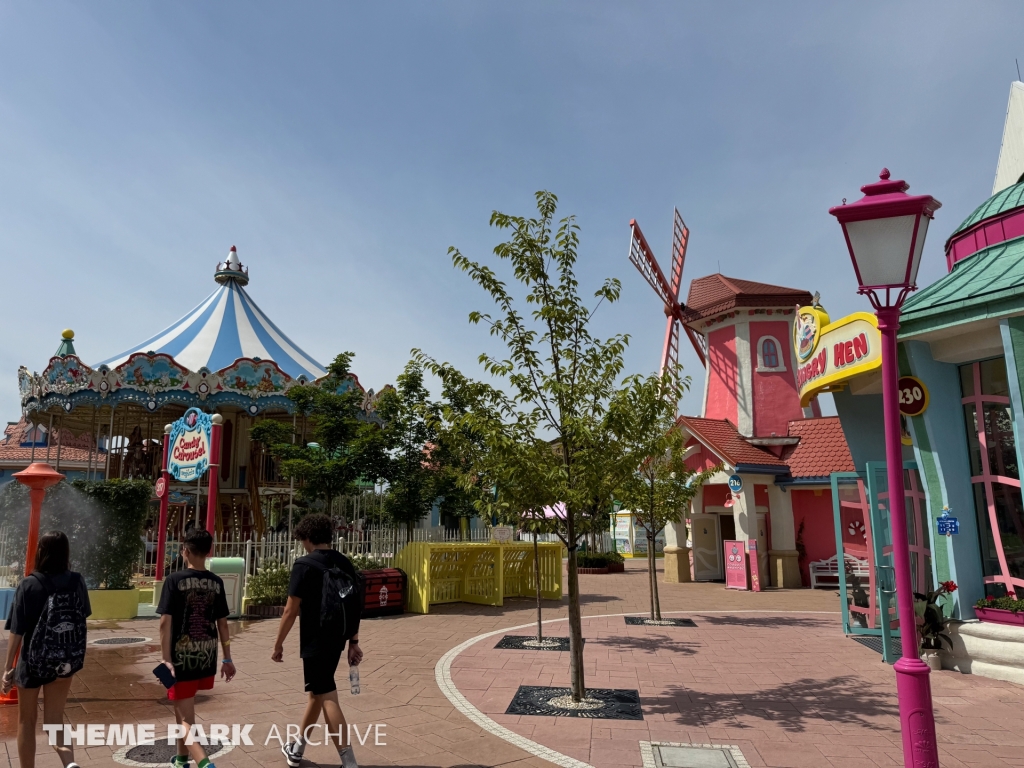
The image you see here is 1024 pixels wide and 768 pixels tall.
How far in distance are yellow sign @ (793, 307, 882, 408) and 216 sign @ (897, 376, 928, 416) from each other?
0.46 m

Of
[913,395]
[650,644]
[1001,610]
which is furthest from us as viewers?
[650,644]

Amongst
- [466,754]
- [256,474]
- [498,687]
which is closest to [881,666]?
[498,687]

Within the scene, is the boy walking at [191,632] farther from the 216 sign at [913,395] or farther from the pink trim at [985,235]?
the pink trim at [985,235]

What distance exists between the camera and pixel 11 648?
4.27 meters

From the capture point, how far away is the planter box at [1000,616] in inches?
324

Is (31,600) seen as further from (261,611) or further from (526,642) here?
(261,611)

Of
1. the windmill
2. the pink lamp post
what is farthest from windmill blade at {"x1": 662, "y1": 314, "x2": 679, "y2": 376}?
the pink lamp post

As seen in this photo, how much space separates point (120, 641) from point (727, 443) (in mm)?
16535

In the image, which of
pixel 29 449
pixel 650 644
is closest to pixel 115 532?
Answer: pixel 650 644

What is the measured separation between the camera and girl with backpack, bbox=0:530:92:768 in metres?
4.26

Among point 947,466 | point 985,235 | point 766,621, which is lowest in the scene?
point 766,621

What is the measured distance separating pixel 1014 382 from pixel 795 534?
43.9 ft

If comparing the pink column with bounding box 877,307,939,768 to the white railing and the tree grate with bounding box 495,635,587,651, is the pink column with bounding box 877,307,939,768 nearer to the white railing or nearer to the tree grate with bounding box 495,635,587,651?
the tree grate with bounding box 495,635,587,651

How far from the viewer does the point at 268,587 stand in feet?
44.1
